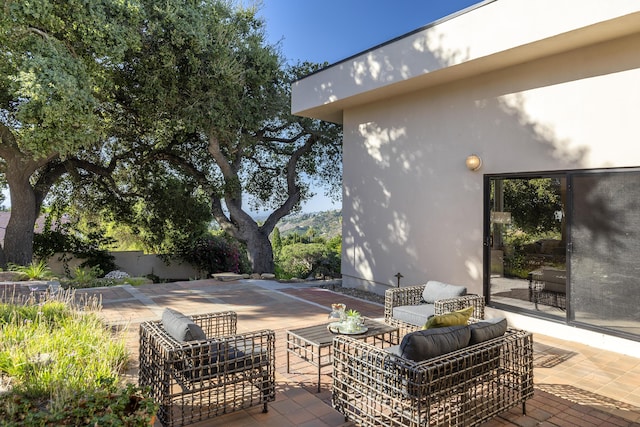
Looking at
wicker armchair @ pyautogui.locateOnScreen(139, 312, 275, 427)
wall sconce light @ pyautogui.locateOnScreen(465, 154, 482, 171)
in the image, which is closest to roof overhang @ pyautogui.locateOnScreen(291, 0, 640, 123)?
wall sconce light @ pyautogui.locateOnScreen(465, 154, 482, 171)

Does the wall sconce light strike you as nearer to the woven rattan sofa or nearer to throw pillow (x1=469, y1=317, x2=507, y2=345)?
the woven rattan sofa

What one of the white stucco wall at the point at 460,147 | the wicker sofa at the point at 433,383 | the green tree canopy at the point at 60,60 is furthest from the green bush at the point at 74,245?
the wicker sofa at the point at 433,383

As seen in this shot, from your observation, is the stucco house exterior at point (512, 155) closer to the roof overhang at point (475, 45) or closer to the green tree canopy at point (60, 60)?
the roof overhang at point (475, 45)

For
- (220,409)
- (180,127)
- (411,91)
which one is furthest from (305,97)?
(220,409)

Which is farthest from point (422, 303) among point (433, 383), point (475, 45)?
point (475, 45)

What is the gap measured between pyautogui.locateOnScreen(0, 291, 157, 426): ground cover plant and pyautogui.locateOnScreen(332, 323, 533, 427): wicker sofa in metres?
1.59

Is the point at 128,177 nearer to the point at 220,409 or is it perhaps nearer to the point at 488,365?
the point at 220,409

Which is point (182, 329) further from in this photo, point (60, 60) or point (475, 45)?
point (60, 60)

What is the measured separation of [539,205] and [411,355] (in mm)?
4561

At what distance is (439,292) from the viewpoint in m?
6.18

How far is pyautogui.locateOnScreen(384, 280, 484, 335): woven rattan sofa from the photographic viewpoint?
18.2ft

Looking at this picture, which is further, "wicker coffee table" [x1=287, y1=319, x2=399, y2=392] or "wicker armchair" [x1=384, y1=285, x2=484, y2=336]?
"wicker armchair" [x1=384, y1=285, x2=484, y2=336]

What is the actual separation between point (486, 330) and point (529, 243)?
3.61 m

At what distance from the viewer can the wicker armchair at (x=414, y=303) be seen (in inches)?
218
